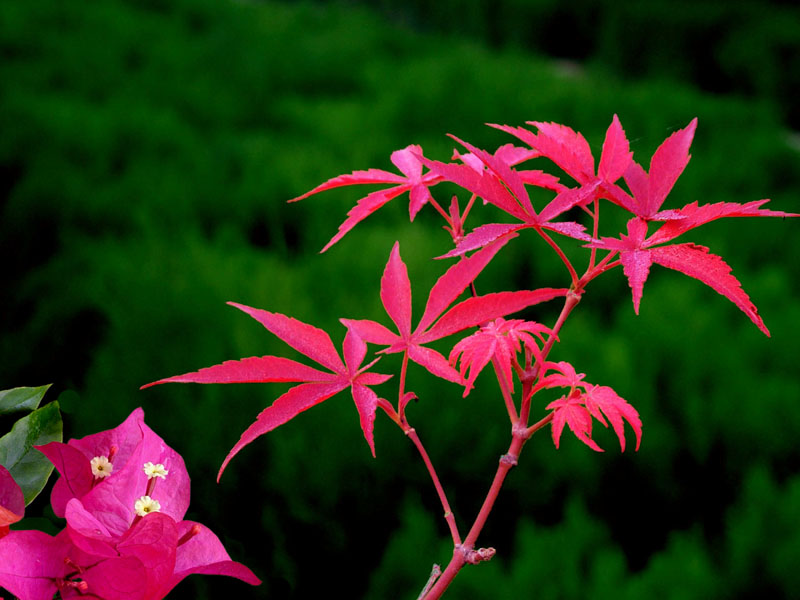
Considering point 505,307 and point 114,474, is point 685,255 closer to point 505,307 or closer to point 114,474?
point 505,307

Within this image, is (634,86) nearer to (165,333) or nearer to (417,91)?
(417,91)

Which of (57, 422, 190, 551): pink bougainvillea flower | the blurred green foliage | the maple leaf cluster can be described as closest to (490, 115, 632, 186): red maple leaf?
the maple leaf cluster

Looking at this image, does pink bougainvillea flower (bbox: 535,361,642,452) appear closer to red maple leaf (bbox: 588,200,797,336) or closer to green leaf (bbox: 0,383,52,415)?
red maple leaf (bbox: 588,200,797,336)

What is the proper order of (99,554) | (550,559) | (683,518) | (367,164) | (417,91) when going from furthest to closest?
(417,91), (367,164), (683,518), (550,559), (99,554)

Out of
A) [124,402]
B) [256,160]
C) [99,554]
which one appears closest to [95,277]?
[124,402]

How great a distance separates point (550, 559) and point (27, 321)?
3.65 ft

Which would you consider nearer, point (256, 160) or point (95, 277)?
point (95, 277)

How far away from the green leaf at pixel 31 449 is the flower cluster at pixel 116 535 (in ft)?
0.05

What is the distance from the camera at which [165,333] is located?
4.65ft

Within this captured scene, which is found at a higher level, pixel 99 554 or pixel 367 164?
pixel 99 554

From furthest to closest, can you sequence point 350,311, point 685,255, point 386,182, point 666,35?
point 666,35, point 350,311, point 386,182, point 685,255

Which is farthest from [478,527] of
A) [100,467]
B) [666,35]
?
[666,35]

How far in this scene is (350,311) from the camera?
1.46m

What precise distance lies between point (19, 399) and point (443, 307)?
0.23 metres
